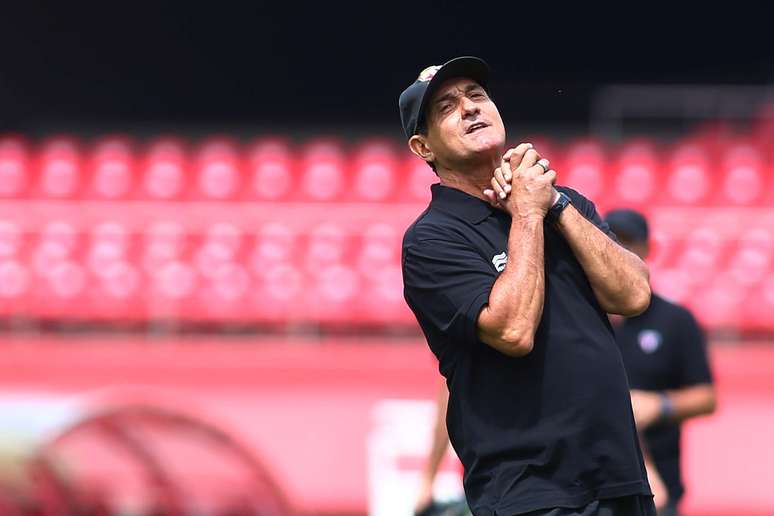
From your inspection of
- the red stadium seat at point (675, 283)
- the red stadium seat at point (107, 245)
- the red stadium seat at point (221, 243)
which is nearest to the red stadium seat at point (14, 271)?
the red stadium seat at point (107, 245)

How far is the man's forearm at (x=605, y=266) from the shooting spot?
3227 millimetres

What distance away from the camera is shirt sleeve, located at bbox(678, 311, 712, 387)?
5.54m

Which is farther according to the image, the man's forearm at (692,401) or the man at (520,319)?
the man's forearm at (692,401)

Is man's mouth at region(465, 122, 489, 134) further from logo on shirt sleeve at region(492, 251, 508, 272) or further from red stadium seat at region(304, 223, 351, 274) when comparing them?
red stadium seat at region(304, 223, 351, 274)

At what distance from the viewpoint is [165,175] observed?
12.6 m

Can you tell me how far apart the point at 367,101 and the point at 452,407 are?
10.9 metres

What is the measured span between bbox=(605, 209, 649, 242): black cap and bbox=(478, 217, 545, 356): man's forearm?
223 cm

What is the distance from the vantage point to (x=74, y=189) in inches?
493

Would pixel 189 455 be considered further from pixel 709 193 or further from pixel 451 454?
pixel 709 193

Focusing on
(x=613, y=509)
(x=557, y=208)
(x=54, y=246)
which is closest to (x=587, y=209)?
(x=557, y=208)

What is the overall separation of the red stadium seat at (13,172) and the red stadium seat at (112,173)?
550 mm

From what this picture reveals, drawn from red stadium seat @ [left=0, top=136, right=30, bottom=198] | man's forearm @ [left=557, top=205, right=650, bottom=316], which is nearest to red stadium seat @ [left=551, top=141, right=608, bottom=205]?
red stadium seat @ [left=0, top=136, right=30, bottom=198]

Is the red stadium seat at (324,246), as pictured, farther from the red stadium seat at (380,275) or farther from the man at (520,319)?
the man at (520,319)

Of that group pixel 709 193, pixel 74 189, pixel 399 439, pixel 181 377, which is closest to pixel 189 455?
pixel 181 377
